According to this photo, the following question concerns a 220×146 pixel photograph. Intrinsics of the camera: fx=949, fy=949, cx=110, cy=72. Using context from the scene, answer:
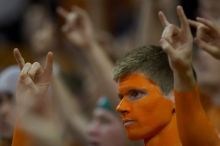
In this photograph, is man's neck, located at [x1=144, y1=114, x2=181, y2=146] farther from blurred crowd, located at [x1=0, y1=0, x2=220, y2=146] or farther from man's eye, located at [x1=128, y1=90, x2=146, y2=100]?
blurred crowd, located at [x1=0, y1=0, x2=220, y2=146]

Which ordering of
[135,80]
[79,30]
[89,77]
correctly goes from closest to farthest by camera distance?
[135,80] → [79,30] → [89,77]

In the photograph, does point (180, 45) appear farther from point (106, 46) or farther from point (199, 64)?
point (106, 46)

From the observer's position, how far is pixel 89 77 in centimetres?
702

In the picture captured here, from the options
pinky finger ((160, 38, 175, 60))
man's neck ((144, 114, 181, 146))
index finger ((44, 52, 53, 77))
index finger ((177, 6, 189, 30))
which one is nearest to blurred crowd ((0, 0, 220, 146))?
index finger ((44, 52, 53, 77))

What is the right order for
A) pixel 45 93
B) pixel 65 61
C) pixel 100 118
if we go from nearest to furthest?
pixel 45 93 → pixel 100 118 → pixel 65 61

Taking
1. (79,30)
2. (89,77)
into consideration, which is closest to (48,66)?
(79,30)

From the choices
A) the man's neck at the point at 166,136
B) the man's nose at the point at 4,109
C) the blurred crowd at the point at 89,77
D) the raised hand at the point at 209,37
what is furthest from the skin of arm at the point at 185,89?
the man's nose at the point at 4,109

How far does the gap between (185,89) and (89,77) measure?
120 inches

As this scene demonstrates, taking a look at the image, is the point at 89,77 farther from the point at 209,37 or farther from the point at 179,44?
the point at 179,44

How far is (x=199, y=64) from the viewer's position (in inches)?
220

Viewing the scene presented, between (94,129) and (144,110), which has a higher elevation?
(144,110)

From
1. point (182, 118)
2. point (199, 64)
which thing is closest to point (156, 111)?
point (182, 118)

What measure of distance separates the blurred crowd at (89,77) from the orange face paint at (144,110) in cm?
35

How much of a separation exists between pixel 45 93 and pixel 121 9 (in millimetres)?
4485
